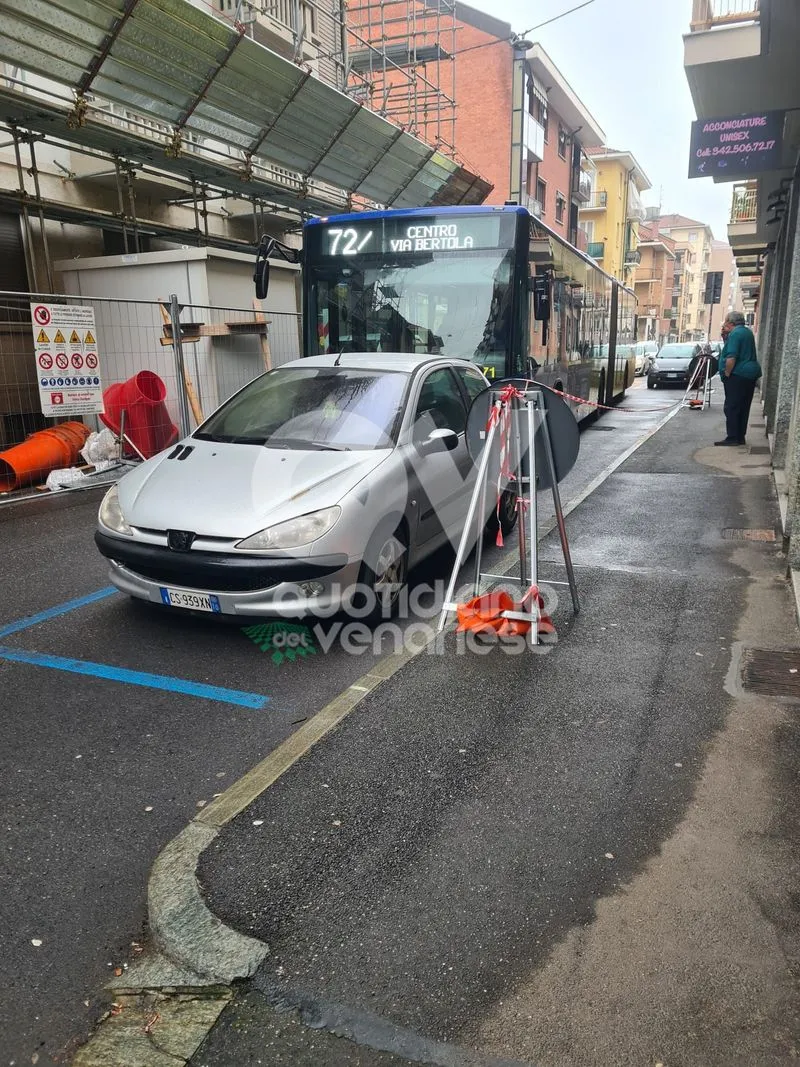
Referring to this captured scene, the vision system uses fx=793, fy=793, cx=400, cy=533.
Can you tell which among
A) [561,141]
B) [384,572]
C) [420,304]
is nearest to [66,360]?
[420,304]

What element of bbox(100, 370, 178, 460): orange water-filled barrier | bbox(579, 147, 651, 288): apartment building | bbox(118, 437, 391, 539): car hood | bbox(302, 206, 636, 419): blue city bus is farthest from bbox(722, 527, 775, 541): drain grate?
bbox(579, 147, 651, 288): apartment building

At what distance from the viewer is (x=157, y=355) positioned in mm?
12039

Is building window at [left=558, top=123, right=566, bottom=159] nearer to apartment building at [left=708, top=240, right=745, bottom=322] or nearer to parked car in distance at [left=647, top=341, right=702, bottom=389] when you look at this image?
parked car in distance at [left=647, top=341, right=702, bottom=389]

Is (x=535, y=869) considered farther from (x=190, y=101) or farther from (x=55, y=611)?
(x=190, y=101)

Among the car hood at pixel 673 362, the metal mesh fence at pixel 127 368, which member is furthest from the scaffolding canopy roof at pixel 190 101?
the car hood at pixel 673 362

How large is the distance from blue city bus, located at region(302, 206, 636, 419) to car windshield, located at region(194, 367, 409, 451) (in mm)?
3506

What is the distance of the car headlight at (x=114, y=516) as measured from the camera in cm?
489

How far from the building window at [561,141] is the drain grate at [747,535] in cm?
3637

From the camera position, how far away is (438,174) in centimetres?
1886

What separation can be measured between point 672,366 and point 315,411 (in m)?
25.7

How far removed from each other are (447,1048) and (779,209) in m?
15.5

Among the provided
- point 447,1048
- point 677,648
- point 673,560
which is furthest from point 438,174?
point 447,1048

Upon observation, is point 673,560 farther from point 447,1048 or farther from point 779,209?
point 779,209

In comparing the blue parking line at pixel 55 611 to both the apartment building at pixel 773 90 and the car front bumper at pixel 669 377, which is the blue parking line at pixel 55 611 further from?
the car front bumper at pixel 669 377
